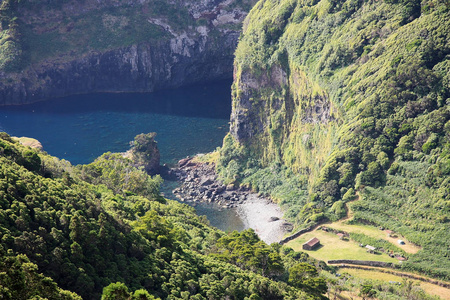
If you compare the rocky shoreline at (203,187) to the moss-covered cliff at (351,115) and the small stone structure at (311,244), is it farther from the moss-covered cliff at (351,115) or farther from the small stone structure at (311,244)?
the small stone structure at (311,244)

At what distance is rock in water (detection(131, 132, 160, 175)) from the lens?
166025 mm

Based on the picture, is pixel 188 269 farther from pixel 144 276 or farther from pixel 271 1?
pixel 271 1

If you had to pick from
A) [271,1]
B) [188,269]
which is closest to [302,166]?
[271,1]

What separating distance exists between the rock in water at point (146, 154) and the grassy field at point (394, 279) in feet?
263

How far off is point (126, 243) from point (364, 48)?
88222mm

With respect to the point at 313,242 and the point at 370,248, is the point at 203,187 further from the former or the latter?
the point at 370,248

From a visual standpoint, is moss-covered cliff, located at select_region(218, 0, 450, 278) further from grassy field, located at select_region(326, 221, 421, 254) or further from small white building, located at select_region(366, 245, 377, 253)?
small white building, located at select_region(366, 245, 377, 253)

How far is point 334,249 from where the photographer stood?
108 m

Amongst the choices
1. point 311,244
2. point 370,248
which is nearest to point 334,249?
point 311,244

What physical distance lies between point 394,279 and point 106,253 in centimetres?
5411

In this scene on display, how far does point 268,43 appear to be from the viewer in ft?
553

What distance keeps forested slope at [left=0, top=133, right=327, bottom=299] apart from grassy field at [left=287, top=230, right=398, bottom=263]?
1720 centimetres

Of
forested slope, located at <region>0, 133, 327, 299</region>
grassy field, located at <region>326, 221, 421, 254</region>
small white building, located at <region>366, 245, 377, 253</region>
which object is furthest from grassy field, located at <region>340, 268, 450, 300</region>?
forested slope, located at <region>0, 133, 327, 299</region>

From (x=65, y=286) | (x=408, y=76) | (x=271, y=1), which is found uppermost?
(x=271, y=1)
